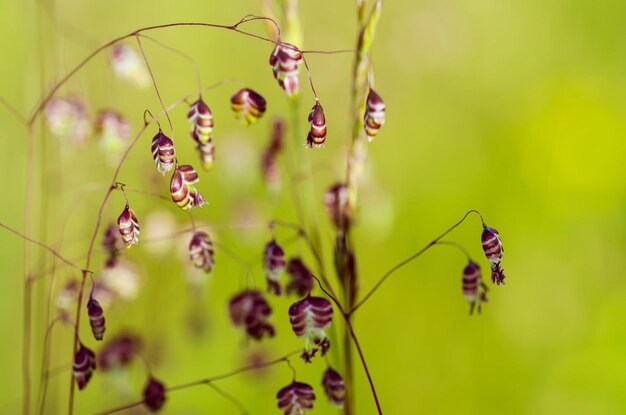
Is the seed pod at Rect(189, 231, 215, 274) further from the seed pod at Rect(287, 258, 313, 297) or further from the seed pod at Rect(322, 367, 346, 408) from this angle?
the seed pod at Rect(322, 367, 346, 408)

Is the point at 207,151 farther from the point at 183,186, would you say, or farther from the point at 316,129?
the point at 316,129

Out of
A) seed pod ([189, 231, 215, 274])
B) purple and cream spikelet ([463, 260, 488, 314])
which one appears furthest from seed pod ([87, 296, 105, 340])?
purple and cream spikelet ([463, 260, 488, 314])

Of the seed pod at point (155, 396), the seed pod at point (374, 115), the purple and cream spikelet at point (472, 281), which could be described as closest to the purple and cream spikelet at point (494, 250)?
the purple and cream spikelet at point (472, 281)

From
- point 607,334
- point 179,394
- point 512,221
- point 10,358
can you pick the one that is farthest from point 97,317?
point 512,221

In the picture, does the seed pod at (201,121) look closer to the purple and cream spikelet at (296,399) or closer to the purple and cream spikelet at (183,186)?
the purple and cream spikelet at (183,186)

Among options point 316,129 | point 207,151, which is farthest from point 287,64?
point 207,151

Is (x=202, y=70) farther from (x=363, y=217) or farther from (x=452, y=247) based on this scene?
(x=363, y=217)
